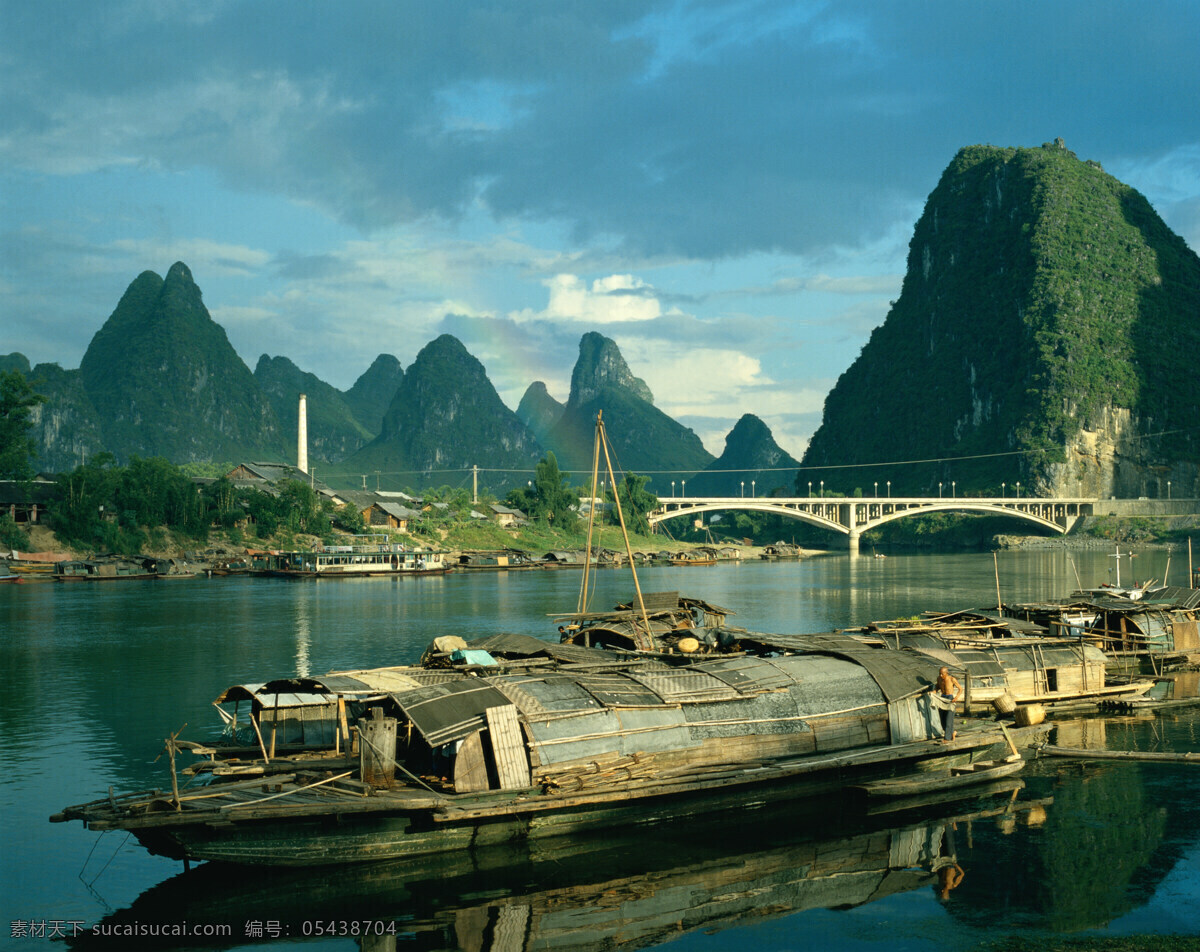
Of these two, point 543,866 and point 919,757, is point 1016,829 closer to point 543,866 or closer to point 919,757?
point 919,757

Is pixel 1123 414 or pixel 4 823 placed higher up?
pixel 1123 414

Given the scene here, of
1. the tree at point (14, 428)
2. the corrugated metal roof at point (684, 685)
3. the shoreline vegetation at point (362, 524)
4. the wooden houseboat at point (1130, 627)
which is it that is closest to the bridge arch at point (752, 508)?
the shoreline vegetation at point (362, 524)

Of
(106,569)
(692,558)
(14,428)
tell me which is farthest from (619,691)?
(692,558)

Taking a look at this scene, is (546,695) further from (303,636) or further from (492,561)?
(492,561)

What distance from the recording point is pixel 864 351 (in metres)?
196

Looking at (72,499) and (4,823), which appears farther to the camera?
(72,499)

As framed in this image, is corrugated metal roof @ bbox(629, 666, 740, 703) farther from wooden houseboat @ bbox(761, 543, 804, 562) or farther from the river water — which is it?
wooden houseboat @ bbox(761, 543, 804, 562)

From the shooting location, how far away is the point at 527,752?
45.8 feet

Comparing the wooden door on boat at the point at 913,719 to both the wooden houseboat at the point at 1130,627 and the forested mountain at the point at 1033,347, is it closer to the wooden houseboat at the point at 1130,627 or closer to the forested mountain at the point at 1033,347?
the wooden houseboat at the point at 1130,627

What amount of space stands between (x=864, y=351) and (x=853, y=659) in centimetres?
18629

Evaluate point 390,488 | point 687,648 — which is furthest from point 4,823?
point 390,488

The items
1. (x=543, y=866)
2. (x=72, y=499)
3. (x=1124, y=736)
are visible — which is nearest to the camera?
(x=543, y=866)

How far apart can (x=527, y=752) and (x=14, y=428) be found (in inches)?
2778

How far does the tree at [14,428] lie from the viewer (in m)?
69.6
